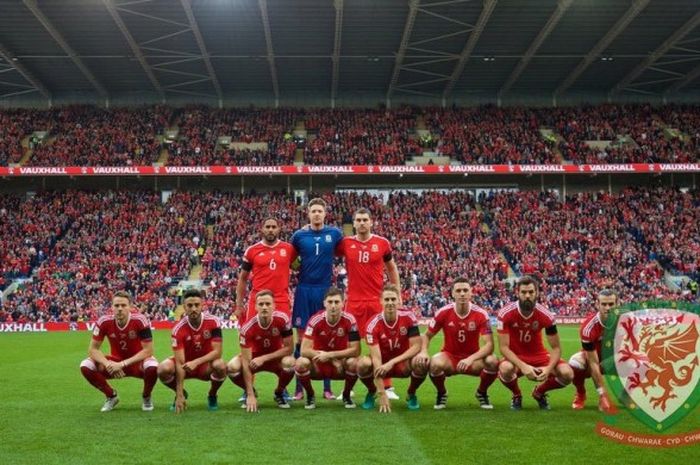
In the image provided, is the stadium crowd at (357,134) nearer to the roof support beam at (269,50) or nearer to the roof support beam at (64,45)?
the roof support beam at (269,50)

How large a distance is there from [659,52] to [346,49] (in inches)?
581

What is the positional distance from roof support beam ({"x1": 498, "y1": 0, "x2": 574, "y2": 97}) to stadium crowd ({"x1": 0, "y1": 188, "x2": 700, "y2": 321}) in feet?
20.9

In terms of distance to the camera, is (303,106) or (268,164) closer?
(268,164)

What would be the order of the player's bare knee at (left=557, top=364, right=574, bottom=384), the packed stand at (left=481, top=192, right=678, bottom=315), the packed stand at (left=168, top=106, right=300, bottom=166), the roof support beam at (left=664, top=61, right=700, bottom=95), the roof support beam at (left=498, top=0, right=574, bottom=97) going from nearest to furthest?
the player's bare knee at (left=557, top=364, right=574, bottom=384), the roof support beam at (left=498, top=0, right=574, bottom=97), the packed stand at (left=481, top=192, right=678, bottom=315), the packed stand at (left=168, top=106, right=300, bottom=166), the roof support beam at (left=664, top=61, right=700, bottom=95)

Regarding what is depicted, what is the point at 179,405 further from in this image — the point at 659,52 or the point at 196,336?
the point at 659,52

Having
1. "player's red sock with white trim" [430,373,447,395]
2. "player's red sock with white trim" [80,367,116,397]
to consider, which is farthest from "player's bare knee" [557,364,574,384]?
"player's red sock with white trim" [80,367,116,397]

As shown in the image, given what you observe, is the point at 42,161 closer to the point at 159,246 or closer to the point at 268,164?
the point at 159,246

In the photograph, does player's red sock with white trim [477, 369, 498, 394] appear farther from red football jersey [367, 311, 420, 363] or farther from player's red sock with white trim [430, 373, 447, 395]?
red football jersey [367, 311, 420, 363]

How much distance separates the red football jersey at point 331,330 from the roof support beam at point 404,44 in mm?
23179

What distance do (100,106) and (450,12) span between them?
73.4ft

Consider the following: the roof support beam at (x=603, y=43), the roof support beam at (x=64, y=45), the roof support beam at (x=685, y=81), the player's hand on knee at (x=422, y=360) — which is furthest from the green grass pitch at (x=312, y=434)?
the roof support beam at (x=685, y=81)

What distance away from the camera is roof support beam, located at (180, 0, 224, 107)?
98.7ft

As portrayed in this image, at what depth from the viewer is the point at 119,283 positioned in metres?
31.9

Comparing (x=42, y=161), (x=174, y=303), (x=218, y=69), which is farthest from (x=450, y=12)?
(x=42, y=161)
